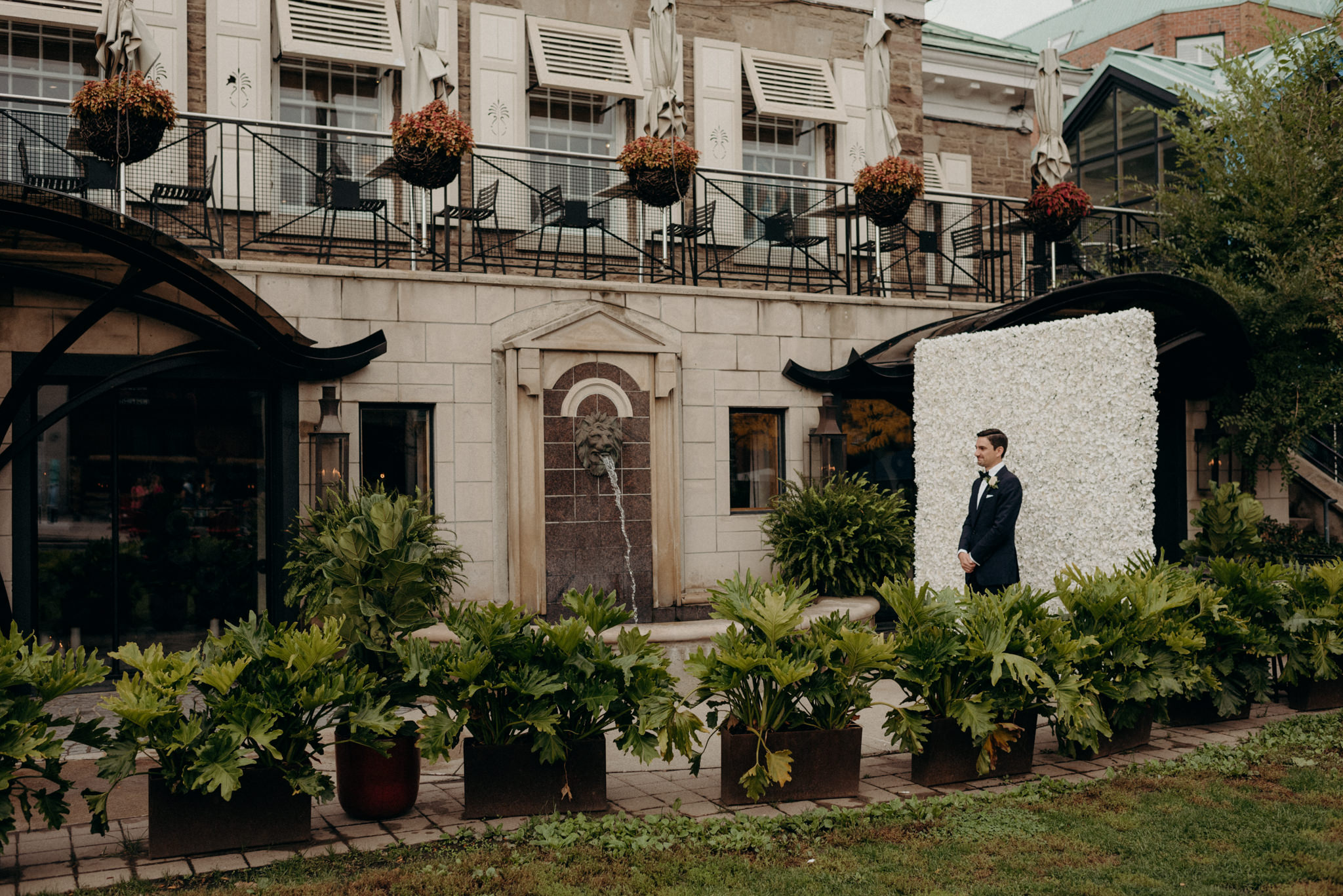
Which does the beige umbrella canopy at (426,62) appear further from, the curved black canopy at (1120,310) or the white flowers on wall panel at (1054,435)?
the white flowers on wall panel at (1054,435)

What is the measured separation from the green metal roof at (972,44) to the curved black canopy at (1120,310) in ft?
27.8

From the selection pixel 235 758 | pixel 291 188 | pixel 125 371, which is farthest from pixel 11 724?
pixel 291 188

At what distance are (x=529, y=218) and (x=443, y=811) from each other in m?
9.11

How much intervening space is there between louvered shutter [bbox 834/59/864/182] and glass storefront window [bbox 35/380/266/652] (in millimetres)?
9642

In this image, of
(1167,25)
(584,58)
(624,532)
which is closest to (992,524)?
(624,532)

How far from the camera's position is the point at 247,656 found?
5316 millimetres

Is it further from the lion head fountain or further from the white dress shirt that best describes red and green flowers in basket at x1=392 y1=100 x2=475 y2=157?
the white dress shirt

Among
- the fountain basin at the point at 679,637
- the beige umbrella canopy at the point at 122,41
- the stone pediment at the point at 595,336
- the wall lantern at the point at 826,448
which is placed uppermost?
the beige umbrella canopy at the point at 122,41

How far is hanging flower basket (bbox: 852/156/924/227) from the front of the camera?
12867mm

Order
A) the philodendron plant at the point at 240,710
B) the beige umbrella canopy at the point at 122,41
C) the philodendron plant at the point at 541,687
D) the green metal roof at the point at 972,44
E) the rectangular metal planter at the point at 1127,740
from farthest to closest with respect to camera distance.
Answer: the green metal roof at the point at 972,44 < the beige umbrella canopy at the point at 122,41 < the rectangular metal planter at the point at 1127,740 < the philodendron plant at the point at 541,687 < the philodendron plant at the point at 240,710

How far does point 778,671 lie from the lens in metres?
5.76

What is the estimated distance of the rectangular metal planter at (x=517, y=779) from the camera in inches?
227

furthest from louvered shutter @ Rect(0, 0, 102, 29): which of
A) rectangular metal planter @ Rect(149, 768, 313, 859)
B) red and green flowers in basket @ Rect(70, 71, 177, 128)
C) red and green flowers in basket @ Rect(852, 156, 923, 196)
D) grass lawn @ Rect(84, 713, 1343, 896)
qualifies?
grass lawn @ Rect(84, 713, 1343, 896)

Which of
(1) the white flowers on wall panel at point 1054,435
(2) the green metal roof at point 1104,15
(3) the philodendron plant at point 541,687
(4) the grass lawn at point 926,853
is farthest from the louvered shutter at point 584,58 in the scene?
(2) the green metal roof at point 1104,15
